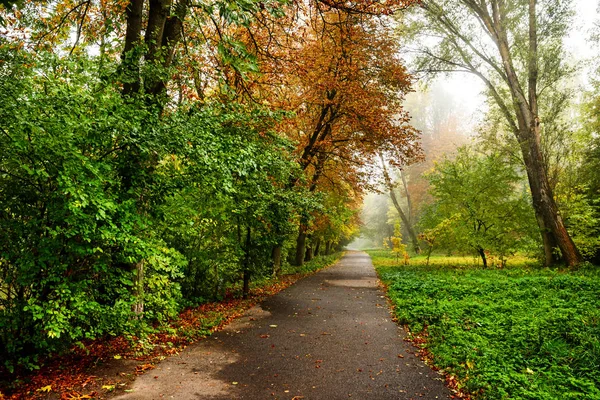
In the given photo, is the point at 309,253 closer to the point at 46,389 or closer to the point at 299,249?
the point at 299,249

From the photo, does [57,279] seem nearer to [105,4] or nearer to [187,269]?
[187,269]

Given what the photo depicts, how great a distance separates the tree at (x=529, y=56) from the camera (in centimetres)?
1411

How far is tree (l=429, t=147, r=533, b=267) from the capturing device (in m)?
15.6

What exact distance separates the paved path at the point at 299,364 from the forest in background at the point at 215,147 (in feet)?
3.56

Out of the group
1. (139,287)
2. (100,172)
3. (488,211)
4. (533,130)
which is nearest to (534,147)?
(533,130)

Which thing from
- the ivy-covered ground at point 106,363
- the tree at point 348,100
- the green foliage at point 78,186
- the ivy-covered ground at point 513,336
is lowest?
the ivy-covered ground at point 106,363

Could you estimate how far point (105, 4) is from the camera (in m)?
8.07

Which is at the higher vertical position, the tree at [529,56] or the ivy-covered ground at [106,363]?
the tree at [529,56]

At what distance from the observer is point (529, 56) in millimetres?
14281

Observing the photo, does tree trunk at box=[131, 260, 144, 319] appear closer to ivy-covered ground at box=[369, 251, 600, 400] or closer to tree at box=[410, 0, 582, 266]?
ivy-covered ground at box=[369, 251, 600, 400]

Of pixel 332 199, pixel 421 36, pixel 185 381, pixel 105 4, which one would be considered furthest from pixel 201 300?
pixel 421 36

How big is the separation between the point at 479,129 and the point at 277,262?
42.2ft

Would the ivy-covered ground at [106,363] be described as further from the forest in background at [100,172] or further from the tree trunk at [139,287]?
the tree trunk at [139,287]

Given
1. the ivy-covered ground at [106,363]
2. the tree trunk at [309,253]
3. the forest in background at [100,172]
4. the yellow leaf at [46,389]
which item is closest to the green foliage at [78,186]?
the forest in background at [100,172]
